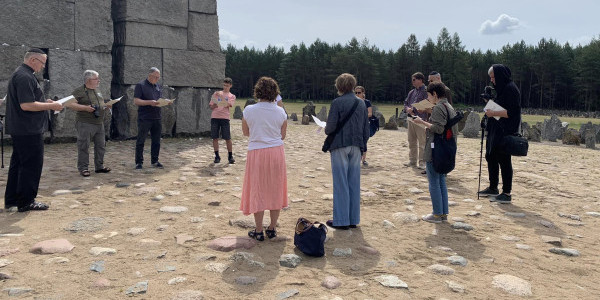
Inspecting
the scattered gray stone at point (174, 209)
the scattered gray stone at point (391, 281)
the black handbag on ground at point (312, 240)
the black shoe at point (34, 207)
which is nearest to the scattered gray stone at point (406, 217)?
the black handbag on ground at point (312, 240)

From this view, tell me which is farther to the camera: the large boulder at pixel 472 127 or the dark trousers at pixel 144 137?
the large boulder at pixel 472 127

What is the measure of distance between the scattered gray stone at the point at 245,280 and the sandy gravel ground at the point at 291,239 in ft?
0.11

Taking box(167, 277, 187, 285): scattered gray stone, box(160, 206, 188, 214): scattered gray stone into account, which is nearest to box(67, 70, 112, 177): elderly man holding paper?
box(160, 206, 188, 214): scattered gray stone

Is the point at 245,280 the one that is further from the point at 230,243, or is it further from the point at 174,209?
the point at 174,209

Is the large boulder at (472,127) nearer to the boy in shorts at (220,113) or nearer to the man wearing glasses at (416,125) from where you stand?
the man wearing glasses at (416,125)

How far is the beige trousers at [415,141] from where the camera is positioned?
919 cm

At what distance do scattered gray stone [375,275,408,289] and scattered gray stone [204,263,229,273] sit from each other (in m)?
1.31

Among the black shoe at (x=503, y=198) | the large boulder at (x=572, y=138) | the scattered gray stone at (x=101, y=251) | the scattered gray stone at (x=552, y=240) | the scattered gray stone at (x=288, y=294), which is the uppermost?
the large boulder at (x=572, y=138)

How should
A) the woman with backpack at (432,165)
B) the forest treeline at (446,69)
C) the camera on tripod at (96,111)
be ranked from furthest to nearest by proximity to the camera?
the forest treeline at (446,69), the camera on tripod at (96,111), the woman with backpack at (432,165)

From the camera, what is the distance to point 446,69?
69000 mm

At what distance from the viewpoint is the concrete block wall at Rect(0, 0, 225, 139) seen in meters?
10.6

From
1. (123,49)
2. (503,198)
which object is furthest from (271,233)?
(123,49)

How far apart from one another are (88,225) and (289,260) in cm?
242

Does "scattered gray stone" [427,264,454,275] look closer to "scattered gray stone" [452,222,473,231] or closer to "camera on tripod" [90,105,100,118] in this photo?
"scattered gray stone" [452,222,473,231]
